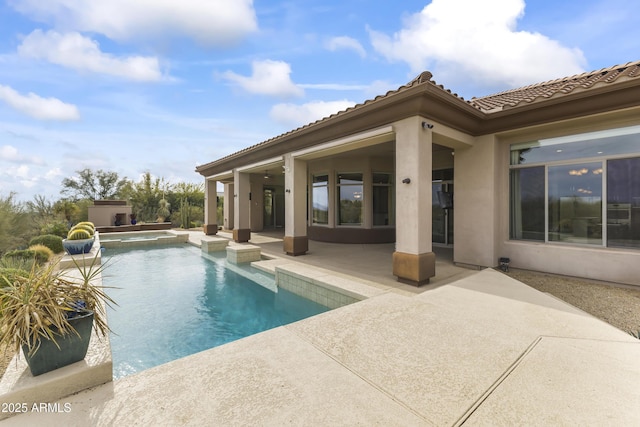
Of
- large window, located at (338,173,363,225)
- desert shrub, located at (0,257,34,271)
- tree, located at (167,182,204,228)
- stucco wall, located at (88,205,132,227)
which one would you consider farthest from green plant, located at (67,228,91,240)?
stucco wall, located at (88,205,132,227)

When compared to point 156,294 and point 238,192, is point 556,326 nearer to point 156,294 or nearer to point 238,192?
point 156,294

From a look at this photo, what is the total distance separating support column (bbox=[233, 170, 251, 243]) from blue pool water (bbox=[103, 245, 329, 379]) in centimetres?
367

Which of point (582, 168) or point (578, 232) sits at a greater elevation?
point (582, 168)

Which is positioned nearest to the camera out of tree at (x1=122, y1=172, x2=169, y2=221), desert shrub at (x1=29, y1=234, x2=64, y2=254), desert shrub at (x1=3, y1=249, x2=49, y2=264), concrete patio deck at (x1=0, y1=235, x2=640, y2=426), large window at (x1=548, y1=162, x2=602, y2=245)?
concrete patio deck at (x1=0, y1=235, x2=640, y2=426)

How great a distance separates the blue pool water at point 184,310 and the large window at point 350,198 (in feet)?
18.5

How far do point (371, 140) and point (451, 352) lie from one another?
5.37m

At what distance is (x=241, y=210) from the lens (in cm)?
1323

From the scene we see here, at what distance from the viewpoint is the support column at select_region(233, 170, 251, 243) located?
13.1 metres

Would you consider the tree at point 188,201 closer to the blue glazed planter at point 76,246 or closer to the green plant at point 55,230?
the green plant at point 55,230

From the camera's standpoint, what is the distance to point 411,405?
227 cm

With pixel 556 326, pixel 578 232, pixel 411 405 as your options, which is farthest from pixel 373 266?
pixel 411 405

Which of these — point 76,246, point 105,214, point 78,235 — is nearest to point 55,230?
point 78,235

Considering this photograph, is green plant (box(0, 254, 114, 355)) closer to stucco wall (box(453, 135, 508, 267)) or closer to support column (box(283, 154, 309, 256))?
support column (box(283, 154, 309, 256))

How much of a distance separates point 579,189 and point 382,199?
6.77 m
